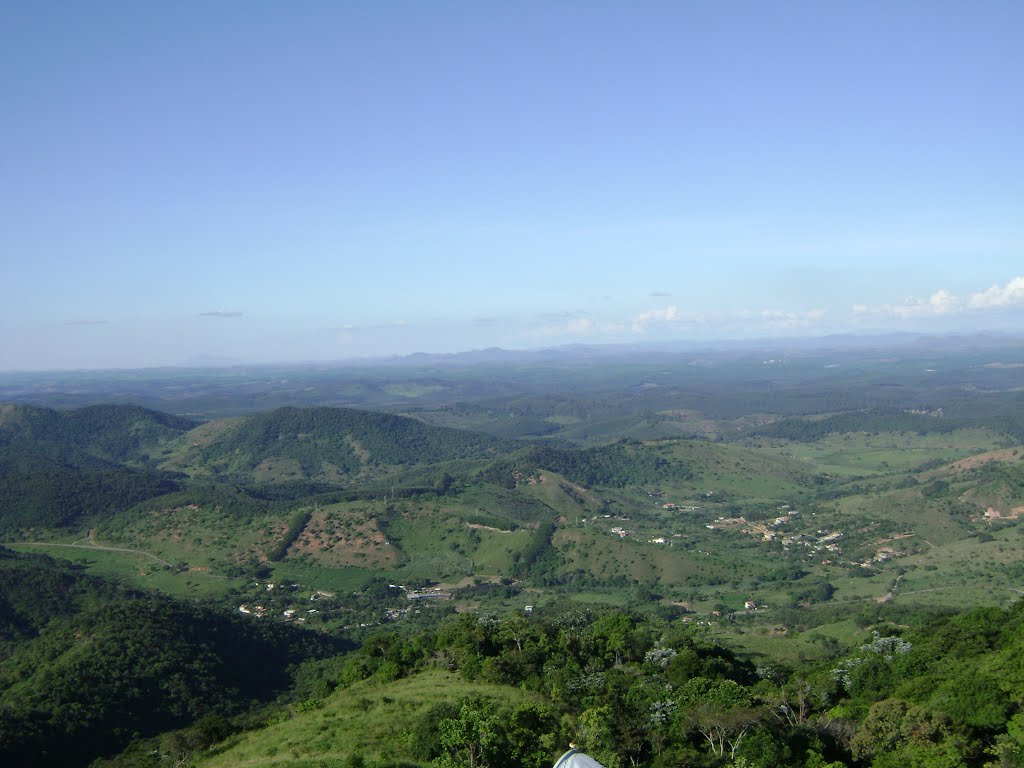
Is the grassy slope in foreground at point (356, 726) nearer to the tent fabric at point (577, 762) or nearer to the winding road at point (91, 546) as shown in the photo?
the tent fabric at point (577, 762)

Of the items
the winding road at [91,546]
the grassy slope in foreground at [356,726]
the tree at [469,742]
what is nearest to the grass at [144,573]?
the winding road at [91,546]

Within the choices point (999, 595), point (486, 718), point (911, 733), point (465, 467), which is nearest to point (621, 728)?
point (486, 718)

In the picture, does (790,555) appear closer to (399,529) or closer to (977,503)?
(977,503)

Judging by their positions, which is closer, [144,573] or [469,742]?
[469,742]

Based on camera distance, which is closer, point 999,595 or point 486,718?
point 486,718

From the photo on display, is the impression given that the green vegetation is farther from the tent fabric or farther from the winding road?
the tent fabric

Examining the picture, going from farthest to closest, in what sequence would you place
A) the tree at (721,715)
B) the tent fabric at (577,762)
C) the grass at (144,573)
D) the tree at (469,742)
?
the grass at (144,573) < the tree at (721,715) < the tree at (469,742) < the tent fabric at (577,762)

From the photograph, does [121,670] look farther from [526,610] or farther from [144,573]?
[144,573]

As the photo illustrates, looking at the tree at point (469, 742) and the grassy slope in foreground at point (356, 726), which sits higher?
the tree at point (469, 742)

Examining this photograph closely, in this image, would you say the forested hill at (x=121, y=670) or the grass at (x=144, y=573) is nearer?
the forested hill at (x=121, y=670)

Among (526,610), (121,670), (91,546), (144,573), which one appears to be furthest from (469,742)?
(91,546)

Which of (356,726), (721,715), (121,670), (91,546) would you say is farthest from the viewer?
(91,546)
